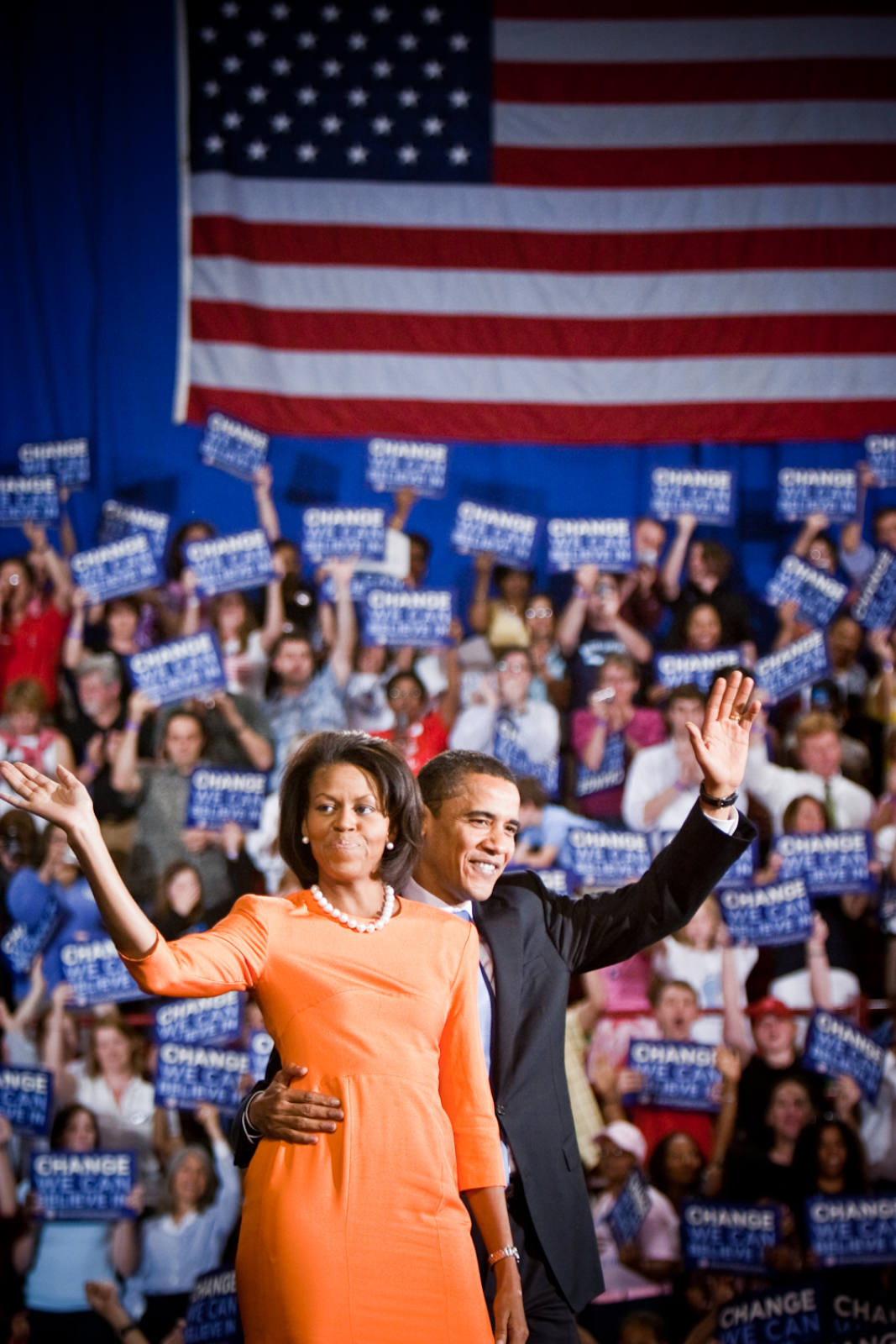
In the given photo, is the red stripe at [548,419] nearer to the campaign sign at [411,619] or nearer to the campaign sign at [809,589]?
the campaign sign at [809,589]

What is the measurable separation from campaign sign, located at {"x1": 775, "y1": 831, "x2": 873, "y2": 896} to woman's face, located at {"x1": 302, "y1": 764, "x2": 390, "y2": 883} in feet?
10.6

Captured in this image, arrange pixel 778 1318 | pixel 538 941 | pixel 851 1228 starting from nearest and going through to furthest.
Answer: pixel 538 941 < pixel 778 1318 < pixel 851 1228

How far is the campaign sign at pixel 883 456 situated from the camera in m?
5.53

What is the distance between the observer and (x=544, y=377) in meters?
5.73

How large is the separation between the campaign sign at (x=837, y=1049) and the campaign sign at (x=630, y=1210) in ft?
2.26

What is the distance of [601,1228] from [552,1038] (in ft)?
8.48

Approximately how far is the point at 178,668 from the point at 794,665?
226 cm

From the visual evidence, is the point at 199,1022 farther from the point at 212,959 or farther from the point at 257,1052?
the point at 212,959

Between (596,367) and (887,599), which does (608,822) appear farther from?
(596,367)

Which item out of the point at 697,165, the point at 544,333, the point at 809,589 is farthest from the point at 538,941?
the point at 697,165

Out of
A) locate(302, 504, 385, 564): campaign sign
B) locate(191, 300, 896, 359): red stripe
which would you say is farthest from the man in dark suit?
locate(191, 300, 896, 359): red stripe

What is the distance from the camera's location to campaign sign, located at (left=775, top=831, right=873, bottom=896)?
16.3 ft

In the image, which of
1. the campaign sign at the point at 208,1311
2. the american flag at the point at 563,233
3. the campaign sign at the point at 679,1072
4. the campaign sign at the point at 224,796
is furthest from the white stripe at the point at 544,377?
the campaign sign at the point at 208,1311

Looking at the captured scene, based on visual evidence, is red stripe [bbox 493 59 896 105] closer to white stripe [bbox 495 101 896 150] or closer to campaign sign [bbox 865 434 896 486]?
white stripe [bbox 495 101 896 150]
